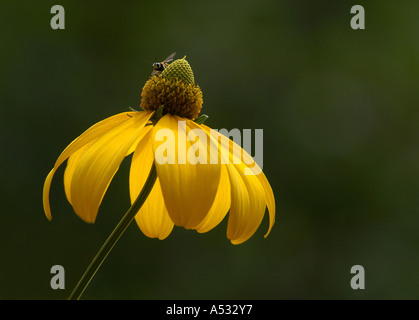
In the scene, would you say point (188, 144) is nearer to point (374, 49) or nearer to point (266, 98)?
point (266, 98)

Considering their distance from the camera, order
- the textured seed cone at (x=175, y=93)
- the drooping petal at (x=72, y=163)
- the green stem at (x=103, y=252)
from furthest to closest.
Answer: the textured seed cone at (x=175, y=93) < the drooping petal at (x=72, y=163) < the green stem at (x=103, y=252)

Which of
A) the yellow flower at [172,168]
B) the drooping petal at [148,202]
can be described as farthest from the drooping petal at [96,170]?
the drooping petal at [148,202]

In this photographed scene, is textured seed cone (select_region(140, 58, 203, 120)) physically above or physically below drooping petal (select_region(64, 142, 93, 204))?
above

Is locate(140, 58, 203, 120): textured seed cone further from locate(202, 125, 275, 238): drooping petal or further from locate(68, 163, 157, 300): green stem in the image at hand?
locate(68, 163, 157, 300): green stem

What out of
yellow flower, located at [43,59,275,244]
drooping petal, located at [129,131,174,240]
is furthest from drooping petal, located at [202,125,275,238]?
drooping petal, located at [129,131,174,240]

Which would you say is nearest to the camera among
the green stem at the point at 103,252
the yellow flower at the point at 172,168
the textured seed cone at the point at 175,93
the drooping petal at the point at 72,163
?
the green stem at the point at 103,252

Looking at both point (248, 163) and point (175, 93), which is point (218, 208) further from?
point (175, 93)

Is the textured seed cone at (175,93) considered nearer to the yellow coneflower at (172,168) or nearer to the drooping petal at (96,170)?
the yellow coneflower at (172,168)
